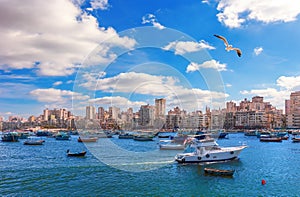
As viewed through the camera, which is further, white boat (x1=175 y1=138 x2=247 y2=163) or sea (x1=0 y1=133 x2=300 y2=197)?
white boat (x1=175 y1=138 x2=247 y2=163)

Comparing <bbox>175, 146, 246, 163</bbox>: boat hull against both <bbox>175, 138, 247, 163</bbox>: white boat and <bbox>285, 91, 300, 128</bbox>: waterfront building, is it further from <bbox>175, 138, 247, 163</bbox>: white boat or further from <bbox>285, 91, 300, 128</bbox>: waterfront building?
<bbox>285, 91, 300, 128</bbox>: waterfront building

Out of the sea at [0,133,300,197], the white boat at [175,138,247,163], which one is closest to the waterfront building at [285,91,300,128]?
the sea at [0,133,300,197]

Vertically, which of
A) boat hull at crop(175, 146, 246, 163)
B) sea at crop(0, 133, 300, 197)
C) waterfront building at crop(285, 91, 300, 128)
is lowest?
sea at crop(0, 133, 300, 197)

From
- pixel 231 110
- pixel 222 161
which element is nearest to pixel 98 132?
pixel 222 161

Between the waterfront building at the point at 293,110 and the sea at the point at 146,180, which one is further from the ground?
the waterfront building at the point at 293,110

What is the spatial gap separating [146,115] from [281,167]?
63682 millimetres

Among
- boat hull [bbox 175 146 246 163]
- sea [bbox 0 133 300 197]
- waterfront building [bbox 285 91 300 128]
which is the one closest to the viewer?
sea [bbox 0 133 300 197]

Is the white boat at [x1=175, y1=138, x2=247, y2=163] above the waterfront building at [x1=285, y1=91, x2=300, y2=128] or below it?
below

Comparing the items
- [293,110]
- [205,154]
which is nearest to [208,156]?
[205,154]

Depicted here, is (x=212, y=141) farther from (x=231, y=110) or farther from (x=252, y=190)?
(x=231, y=110)

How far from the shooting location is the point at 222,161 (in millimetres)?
28047

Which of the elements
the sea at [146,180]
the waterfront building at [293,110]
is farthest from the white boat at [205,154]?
the waterfront building at [293,110]

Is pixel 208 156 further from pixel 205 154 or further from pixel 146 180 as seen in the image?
pixel 146 180

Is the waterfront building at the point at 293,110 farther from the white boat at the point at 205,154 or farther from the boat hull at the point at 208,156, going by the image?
the white boat at the point at 205,154
